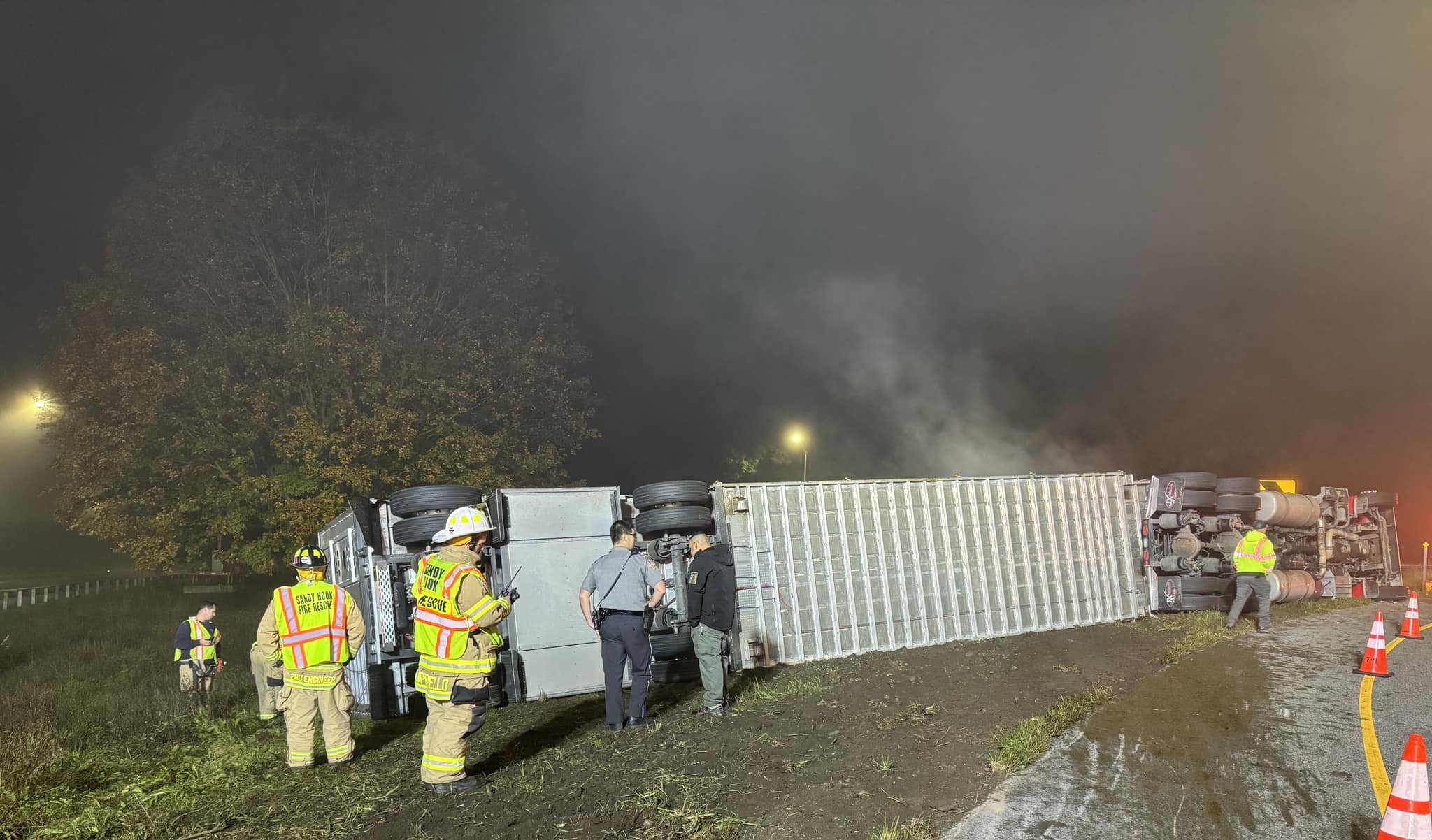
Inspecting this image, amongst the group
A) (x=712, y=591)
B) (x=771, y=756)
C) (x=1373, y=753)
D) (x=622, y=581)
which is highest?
(x=622, y=581)

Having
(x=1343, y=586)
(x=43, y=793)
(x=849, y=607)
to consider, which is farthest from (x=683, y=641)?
(x=1343, y=586)

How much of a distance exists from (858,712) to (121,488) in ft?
62.1

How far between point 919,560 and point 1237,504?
6.55m

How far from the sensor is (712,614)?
762 centimetres

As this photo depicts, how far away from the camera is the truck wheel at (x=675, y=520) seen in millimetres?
9812

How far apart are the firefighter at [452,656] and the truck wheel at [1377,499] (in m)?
18.9

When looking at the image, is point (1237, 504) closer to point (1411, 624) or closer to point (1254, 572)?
point (1254, 572)

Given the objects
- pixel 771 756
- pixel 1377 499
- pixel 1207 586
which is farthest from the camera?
pixel 1377 499

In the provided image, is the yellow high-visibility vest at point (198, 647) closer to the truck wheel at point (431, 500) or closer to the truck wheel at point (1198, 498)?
the truck wheel at point (431, 500)

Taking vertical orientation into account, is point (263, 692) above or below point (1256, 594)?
above

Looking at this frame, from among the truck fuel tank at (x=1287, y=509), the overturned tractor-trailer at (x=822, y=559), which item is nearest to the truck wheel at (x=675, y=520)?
the overturned tractor-trailer at (x=822, y=559)

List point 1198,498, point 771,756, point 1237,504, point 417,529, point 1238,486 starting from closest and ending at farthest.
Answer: point 771,756
point 417,529
point 1198,498
point 1237,504
point 1238,486

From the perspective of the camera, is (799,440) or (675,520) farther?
(799,440)

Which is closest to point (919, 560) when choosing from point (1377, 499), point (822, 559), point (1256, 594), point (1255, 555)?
point (822, 559)
